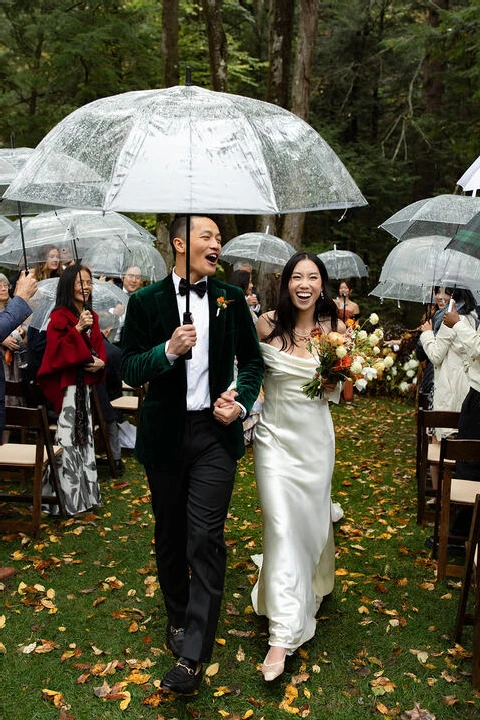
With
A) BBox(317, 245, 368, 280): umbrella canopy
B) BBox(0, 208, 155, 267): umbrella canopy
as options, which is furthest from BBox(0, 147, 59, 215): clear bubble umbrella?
BBox(317, 245, 368, 280): umbrella canopy

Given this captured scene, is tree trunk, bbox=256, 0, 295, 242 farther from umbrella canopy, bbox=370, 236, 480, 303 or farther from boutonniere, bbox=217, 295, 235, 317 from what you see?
boutonniere, bbox=217, 295, 235, 317

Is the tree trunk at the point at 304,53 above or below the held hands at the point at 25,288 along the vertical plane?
above

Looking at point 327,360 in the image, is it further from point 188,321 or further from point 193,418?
point 188,321

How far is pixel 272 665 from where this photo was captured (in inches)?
162

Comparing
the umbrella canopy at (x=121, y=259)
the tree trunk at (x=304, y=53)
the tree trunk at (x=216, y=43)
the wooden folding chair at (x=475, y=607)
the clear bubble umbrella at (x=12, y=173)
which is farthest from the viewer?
the tree trunk at (x=216, y=43)

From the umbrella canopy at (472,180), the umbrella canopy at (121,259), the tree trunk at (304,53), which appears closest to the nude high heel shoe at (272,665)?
the umbrella canopy at (472,180)

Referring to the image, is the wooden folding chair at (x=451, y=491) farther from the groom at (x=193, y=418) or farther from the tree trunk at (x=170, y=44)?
the tree trunk at (x=170, y=44)

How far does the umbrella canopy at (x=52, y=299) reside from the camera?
7.24 m

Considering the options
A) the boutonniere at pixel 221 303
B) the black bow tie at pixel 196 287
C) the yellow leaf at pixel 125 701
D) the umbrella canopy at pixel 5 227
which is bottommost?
the yellow leaf at pixel 125 701

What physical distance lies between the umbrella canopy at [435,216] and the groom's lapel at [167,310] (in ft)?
14.1

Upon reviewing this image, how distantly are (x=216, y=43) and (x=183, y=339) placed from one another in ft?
42.1

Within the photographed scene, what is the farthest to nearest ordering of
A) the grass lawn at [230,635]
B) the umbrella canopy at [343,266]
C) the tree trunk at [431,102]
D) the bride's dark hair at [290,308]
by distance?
the tree trunk at [431,102]
the umbrella canopy at [343,266]
the bride's dark hair at [290,308]
the grass lawn at [230,635]

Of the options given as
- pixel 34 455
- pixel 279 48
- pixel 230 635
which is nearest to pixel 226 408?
pixel 230 635

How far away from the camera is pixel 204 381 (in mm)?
4004
